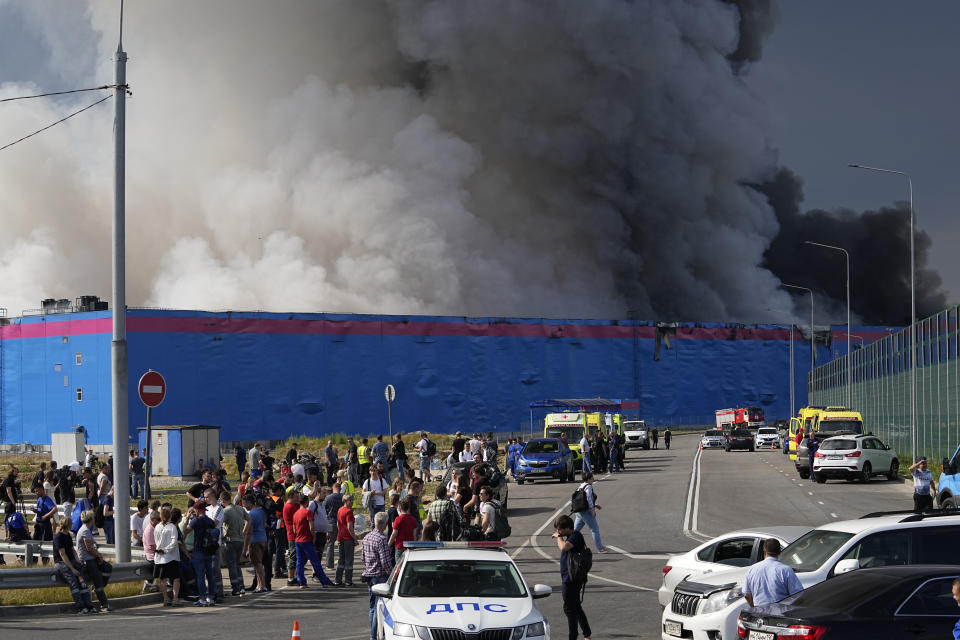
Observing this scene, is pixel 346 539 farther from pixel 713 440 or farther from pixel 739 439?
pixel 713 440

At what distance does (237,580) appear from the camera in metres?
18.7

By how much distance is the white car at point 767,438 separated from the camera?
70.9 metres

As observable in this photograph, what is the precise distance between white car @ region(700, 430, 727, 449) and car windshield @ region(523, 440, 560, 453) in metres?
28.1

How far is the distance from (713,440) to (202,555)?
178 feet

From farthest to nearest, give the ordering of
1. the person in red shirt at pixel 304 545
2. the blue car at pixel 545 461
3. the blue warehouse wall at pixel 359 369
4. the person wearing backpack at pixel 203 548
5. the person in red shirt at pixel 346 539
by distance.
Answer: the blue warehouse wall at pixel 359 369, the blue car at pixel 545 461, the person in red shirt at pixel 346 539, the person in red shirt at pixel 304 545, the person wearing backpack at pixel 203 548

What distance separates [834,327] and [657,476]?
5442 cm

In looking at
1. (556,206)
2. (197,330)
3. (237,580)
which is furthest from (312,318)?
(237,580)

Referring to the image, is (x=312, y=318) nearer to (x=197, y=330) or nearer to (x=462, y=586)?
(x=197, y=330)

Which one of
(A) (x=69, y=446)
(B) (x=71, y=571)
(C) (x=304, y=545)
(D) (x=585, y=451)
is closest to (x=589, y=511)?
(C) (x=304, y=545)

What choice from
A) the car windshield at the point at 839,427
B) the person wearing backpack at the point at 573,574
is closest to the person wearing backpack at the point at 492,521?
the person wearing backpack at the point at 573,574

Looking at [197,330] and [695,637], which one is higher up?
[197,330]

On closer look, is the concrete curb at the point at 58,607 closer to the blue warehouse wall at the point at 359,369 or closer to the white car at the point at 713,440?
the blue warehouse wall at the point at 359,369

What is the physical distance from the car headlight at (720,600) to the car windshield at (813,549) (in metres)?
0.67

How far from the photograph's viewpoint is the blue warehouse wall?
207 feet
